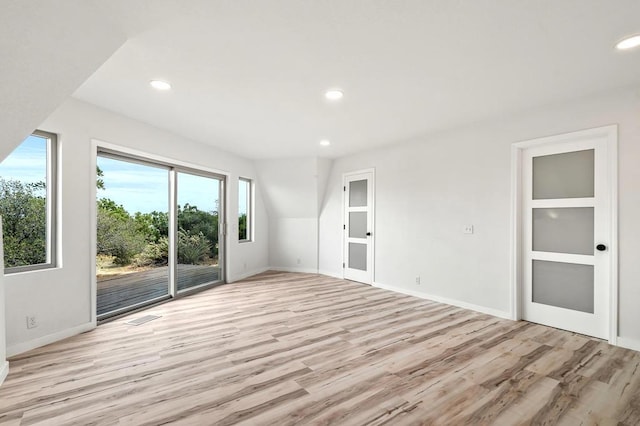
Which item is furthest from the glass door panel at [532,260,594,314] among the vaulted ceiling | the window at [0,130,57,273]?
the window at [0,130,57,273]

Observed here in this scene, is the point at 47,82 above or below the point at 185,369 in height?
above

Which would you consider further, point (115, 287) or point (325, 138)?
point (325, 138)

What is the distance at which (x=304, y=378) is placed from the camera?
2375 millimetres

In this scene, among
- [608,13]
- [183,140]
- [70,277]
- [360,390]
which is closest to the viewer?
[608,13]

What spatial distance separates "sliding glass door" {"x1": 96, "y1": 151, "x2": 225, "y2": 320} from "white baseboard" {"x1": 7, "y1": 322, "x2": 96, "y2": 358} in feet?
1.05

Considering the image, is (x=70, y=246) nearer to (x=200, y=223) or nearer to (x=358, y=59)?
(x=200, y=223)

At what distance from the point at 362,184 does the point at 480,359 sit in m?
3.73

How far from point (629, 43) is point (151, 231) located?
5.29 meters

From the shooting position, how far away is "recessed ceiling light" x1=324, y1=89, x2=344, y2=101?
3035 mm

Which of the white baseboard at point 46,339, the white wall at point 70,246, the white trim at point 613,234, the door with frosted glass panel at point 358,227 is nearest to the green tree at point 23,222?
the white wall at point 70,246

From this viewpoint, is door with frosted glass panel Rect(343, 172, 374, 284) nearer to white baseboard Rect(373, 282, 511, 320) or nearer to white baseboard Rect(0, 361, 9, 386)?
white baseboard Rect(373, 282, 511, 320)

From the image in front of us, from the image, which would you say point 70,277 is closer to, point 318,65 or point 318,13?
point 318,65

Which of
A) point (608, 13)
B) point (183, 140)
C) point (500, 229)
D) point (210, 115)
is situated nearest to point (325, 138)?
point (210, 115)

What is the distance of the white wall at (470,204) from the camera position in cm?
294
